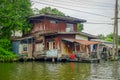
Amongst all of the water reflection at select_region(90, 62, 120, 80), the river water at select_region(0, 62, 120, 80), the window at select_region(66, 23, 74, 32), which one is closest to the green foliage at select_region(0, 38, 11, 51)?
the window at select_region(66, 23, 74, 32)

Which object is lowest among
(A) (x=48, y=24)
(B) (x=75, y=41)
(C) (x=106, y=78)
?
(C) (x=106, y=78)

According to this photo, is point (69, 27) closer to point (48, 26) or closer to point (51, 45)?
point (48, 26)

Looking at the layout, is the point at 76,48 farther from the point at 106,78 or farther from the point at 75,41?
the point at 106,78

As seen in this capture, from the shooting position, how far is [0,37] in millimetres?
41594

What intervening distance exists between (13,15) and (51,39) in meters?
6.33

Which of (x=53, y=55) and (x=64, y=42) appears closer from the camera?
(x=53, y=55)

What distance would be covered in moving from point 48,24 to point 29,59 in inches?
266

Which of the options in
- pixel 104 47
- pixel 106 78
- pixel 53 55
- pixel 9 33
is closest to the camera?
pixel 106 78

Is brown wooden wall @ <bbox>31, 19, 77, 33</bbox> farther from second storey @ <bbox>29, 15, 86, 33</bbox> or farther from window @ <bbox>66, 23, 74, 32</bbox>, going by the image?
window @ <bbox>66, 23, 74, 32</bbox>

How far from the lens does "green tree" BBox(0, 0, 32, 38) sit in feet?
130

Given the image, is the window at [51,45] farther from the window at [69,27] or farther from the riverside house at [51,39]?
the window at [69,27]

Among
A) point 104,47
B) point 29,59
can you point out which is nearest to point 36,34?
point 29,59

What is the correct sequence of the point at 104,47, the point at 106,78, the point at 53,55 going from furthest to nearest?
the point at 104,47
the point at 53,55
the point at 106,78

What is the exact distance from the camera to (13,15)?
130 ft
